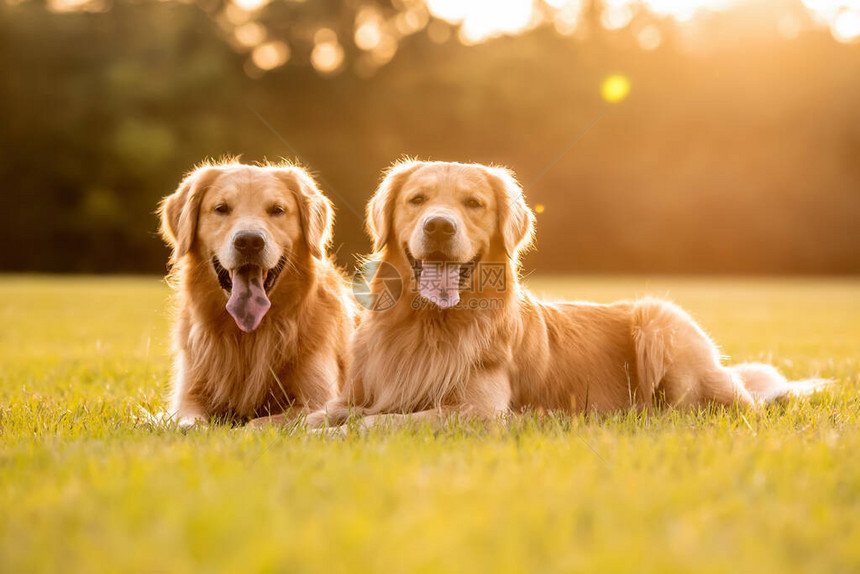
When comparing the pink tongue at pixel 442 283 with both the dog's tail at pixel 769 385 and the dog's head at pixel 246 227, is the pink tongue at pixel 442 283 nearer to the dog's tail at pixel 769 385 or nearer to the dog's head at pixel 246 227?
the dog's head at pixel 246 227

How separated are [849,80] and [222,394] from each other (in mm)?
40378

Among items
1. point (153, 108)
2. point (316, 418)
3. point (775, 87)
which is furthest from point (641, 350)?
point (775, 87)

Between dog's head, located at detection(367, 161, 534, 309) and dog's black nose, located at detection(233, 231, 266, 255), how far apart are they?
73 centimetres

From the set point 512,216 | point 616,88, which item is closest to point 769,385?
point 512,216

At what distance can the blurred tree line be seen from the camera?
94.8 ft

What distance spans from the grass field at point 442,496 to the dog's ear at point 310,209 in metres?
1.48

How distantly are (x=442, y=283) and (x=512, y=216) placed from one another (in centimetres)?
65

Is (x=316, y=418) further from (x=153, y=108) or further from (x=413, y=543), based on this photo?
(x=153, y=108)

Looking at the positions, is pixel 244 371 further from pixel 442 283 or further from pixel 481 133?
pixel 481 133

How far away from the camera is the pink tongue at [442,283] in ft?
13.9

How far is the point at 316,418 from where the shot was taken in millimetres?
4090

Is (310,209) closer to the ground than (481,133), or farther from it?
closer to the ground

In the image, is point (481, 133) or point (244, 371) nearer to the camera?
point (244, 371)

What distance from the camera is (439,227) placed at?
4.08m
